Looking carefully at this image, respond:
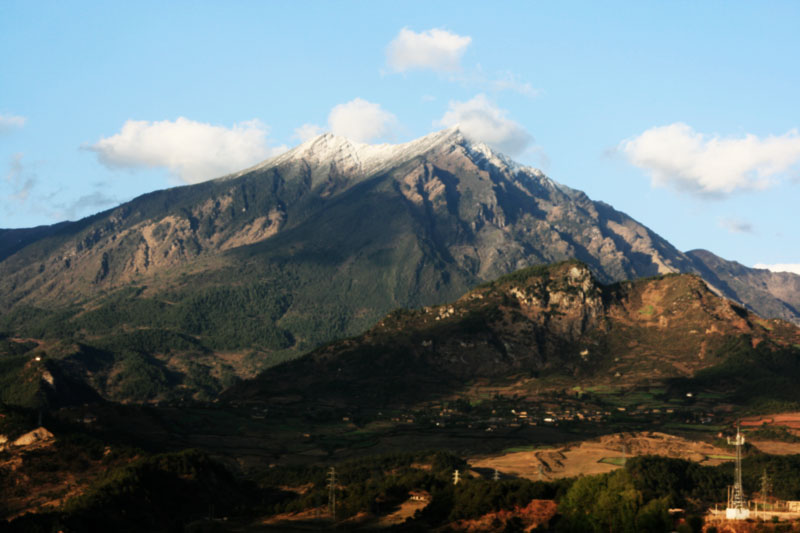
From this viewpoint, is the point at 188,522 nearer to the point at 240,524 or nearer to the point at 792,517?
the point at 240,524

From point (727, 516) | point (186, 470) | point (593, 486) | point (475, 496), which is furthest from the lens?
point (186, 470)

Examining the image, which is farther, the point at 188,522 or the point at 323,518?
the point at 323,518

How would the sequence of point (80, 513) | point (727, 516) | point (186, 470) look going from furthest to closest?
point (186, 470), point (80, 513), point (727, 516)

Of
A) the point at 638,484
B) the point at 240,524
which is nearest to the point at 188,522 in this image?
the point at 240,524

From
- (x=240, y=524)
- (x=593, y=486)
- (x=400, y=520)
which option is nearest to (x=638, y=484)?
(x=593, y=486)

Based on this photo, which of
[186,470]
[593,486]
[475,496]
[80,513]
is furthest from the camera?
[186,470]

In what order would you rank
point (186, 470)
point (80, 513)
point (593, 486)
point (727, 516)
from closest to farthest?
1. point (727, 516)
2. point (80, 513)
3. point (593, 486)
4. point (186, 470)

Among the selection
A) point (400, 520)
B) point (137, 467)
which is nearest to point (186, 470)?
point (137, 467)

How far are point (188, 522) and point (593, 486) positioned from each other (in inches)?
2783

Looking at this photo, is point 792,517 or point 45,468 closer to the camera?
point 792,517

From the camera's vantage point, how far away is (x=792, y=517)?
145 metres

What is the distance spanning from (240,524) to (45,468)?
47.2 m

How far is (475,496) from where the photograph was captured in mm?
178625

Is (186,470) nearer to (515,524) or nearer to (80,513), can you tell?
(80,513)
